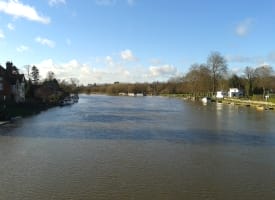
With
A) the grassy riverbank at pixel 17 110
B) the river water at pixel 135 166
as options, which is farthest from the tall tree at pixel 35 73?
the river water at pixel 135 166

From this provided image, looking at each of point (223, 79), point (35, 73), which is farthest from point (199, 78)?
point (35, 73)

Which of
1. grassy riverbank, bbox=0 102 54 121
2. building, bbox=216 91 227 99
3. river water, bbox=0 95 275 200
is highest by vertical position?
building, bbox=216 91 227 99

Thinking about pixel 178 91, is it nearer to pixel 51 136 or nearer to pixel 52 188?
pixel 51 136

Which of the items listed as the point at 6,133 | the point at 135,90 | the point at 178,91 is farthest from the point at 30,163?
the point at 135,90

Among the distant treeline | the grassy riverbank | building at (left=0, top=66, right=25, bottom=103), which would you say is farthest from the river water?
the distant treeline

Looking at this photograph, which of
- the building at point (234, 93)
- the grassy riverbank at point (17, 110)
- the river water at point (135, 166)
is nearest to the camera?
the river water at point (135, 166)

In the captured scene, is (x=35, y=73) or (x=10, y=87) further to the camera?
(x=35, y=73)

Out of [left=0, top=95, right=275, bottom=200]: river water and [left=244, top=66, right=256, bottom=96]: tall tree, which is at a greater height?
[left=244, top=66, right=256, bottom=96]: tall tree

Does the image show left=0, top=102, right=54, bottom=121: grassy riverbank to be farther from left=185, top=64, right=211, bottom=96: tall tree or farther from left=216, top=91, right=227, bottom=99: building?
left=216, top=91, right=227, bottom=99: building

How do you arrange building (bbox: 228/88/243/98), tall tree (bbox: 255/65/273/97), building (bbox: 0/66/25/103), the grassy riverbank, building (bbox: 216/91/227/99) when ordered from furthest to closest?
1. building (bbox: 228/88/243/98)
2. building (bbox: 216/91/227/99)
3. tall tree (bbox: 255/65/273/97)
4. building (bbox: 0/66/25/103)
5. the grassy riverbank

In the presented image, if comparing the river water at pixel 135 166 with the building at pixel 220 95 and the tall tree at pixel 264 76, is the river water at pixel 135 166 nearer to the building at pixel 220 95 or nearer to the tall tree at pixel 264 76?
the tall tree at pixel 264 76

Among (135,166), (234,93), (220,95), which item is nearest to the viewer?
(135,166)

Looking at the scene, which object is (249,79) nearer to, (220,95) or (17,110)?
(220,95)

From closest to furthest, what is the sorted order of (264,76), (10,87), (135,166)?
(135,166) → (10,87) → (264,76)
